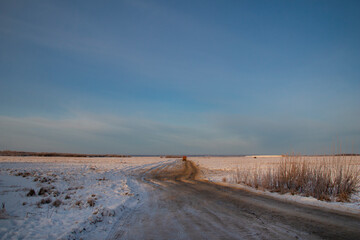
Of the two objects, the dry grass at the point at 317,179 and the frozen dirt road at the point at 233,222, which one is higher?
the dry grass at the point at 317,179

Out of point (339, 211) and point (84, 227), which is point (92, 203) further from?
point (339, 211)

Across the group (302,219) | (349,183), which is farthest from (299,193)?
(302,219)

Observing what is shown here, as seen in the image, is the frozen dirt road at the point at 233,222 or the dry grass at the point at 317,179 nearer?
the frozen dirt road at the point at 233,222

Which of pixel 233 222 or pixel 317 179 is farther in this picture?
pixel 317 179

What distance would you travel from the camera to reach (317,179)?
405 inches

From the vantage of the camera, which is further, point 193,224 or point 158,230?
point 193,224

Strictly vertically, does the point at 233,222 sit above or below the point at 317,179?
below

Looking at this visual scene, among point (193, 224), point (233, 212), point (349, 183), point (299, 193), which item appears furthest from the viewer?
point (299, 193)

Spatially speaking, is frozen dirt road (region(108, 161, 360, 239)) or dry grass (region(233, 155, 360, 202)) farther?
dry grass (region(233, 155, 360, 202))

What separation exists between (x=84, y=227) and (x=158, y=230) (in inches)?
73.9

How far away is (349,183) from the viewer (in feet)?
31.5

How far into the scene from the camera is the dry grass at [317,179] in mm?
9578

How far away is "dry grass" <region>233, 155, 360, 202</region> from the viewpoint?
9578mm

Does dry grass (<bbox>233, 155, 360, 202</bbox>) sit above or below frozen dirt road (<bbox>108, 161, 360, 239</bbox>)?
above
